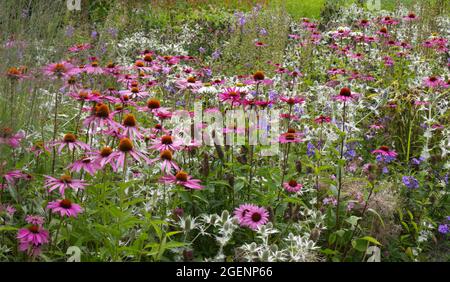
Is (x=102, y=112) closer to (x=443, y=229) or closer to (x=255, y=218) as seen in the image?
(x=255, y=218)

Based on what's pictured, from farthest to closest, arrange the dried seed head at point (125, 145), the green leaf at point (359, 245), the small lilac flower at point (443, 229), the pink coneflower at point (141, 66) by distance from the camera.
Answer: the pink coneflower at point (141, 66) → the small lilac flower at point (443, 229) → the green leaf at point (359, 245) → the dried seed head at point (125, 145)

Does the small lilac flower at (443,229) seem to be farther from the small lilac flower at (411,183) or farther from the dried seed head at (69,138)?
the dried seed head at (69,138)

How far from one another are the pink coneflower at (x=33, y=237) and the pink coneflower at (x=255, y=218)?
0.72m

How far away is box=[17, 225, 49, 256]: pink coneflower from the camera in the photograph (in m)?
1.94

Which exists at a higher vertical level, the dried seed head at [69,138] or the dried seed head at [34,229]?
the dried seed head at [69,138]

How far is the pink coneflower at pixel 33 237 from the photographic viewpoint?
1944 millimetres

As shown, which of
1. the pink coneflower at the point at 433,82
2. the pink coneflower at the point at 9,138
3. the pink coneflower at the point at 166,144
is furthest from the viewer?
the pink coneflower at the point at 433,82

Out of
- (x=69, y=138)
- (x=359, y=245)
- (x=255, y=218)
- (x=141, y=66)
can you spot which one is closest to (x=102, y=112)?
(x=69, y=138)

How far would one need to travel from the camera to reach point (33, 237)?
1957 mm

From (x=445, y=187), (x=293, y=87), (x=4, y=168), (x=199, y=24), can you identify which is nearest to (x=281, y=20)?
(x=293, y=87)

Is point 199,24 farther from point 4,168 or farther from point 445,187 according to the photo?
point 4,168

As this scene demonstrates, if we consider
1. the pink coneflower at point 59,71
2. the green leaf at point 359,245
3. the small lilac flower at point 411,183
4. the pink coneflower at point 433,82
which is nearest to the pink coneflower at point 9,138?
the pink coneflower at point 59,71

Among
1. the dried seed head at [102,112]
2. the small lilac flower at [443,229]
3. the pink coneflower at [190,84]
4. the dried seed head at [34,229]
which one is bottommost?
the small lilac flower at [443,229]
